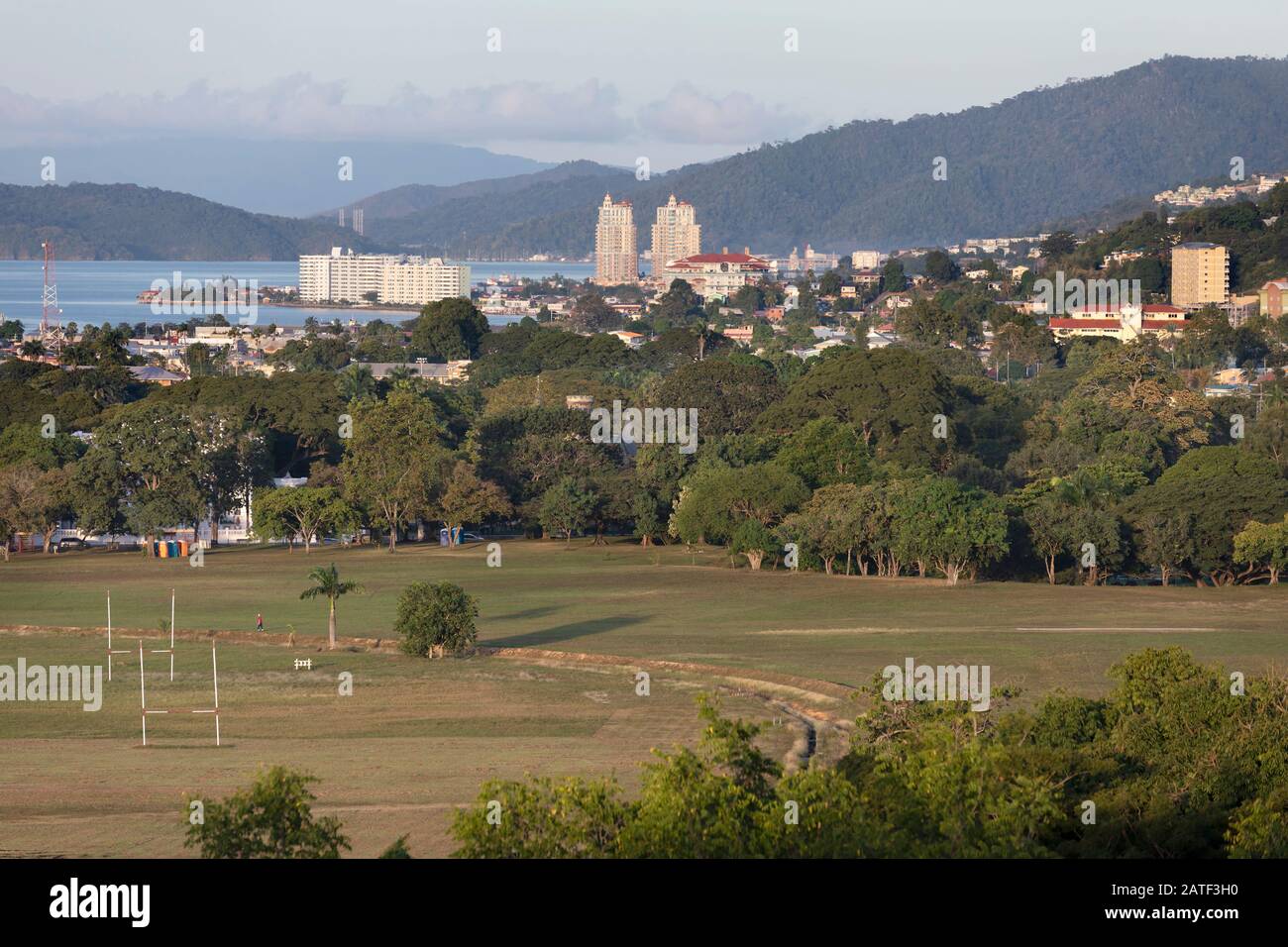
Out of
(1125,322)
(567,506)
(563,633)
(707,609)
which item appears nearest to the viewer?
(563,633)

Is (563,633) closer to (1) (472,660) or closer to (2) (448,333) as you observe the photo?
(1) (472,660)

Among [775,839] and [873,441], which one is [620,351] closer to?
[873,441]

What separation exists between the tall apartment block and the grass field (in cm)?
8113

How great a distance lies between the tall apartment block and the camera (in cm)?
12562

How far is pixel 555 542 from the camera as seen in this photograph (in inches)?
2231

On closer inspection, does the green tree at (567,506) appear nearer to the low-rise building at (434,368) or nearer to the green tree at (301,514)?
the green tree at (301,514)

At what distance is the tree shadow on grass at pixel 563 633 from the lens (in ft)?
124

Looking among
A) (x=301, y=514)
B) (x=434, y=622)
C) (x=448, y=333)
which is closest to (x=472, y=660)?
(x=434, y=622)

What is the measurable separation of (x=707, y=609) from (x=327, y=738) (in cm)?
1646

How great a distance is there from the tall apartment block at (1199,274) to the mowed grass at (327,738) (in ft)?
329

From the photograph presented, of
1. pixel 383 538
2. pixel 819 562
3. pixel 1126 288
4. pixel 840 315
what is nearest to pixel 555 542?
pixel 383 538

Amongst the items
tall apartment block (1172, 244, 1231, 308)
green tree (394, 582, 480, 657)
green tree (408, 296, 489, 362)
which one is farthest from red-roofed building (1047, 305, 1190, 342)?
green tree (394, 582, 480, 657)

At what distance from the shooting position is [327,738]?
27859 mm

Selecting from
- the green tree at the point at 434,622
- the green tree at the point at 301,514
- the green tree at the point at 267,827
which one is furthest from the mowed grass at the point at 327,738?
the green tree at the point at 301,514
